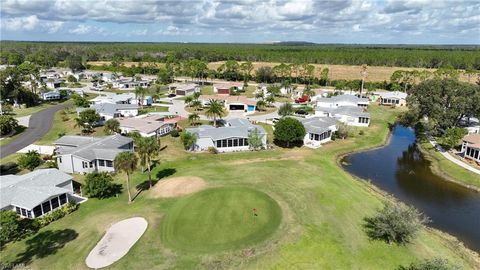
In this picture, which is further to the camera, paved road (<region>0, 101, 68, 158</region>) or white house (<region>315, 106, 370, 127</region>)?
white house (<region>315, 106, 370, 127</region>)

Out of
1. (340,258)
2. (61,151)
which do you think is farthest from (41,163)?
(340,258)

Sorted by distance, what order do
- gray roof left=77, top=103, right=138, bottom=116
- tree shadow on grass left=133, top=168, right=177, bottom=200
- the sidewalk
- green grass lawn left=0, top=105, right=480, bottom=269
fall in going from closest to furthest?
1. green grass lawn left=0, top=105, right=480, bottom=269
2. tree shadow on grass left=133, top=168, right=177, bottom=200
3. the sidewalk
4. gray roof left=77, top=103, right=138, bottom=116

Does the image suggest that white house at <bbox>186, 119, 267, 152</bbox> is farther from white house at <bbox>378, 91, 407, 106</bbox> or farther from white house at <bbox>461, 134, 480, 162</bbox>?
white house at <bbox>378, 91, 407, 106</bbox>

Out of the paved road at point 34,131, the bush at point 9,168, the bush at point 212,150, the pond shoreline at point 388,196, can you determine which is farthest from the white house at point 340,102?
the bush at point 9,168

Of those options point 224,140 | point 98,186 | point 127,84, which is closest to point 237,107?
point 224,140

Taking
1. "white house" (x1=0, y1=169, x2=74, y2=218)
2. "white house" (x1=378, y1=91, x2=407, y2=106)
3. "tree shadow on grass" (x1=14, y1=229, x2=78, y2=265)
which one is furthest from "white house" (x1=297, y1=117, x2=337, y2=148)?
"tree shadow on grass" (x1=14, y1=229, x2=78, y2=265)

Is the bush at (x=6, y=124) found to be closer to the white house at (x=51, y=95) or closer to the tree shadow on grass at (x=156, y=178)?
the white house at (x=51, y=95)

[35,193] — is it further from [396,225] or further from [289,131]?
[289,131]

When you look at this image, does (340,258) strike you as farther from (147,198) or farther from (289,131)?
(289,131)
